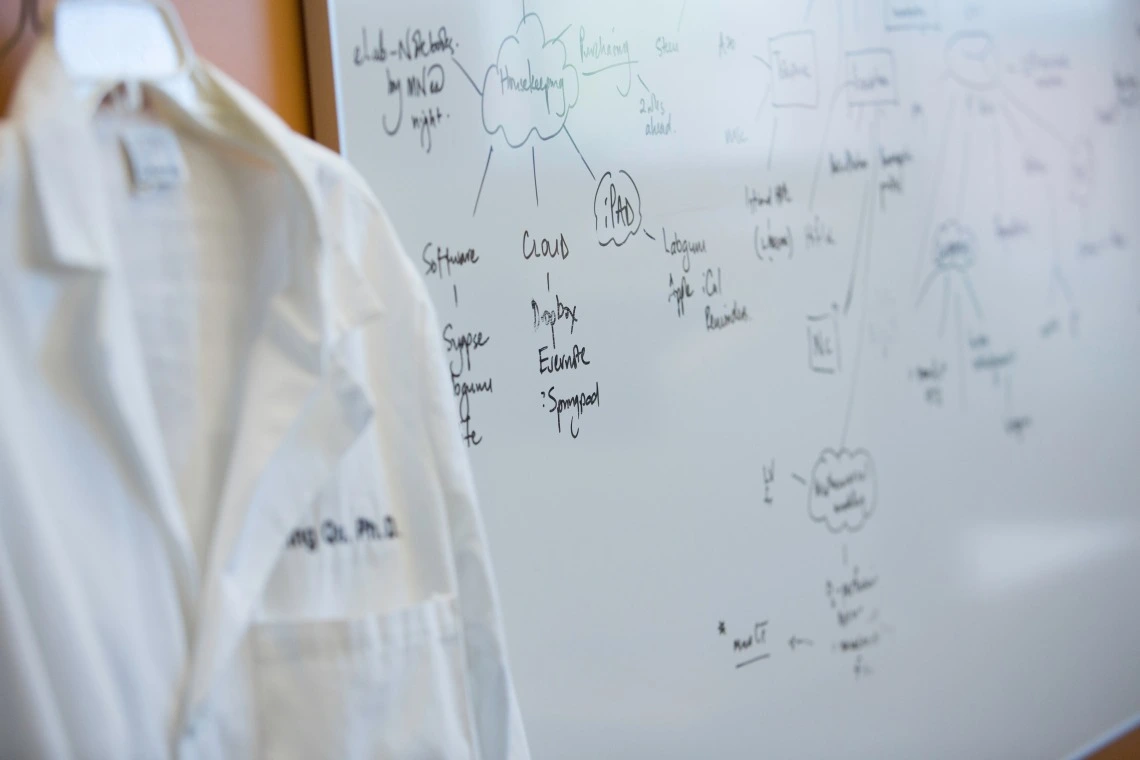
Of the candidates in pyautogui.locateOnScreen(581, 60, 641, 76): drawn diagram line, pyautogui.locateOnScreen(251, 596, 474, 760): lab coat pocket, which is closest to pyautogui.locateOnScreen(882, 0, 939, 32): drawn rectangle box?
pyautogui.locateOnScreen(581, 60, 641, 76): drawn diagram line

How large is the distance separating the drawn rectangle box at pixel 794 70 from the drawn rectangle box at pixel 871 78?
9cm

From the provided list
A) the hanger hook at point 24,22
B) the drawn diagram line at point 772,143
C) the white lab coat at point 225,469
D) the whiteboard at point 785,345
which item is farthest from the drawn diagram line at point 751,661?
the hanger hook at point 24,22

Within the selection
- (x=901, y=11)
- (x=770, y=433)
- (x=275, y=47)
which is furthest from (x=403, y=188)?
(x=901, y=11)

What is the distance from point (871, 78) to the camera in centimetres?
163

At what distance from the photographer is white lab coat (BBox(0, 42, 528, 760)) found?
781mm

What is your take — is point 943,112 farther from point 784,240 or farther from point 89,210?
point 89,210

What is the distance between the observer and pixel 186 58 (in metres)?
0.88

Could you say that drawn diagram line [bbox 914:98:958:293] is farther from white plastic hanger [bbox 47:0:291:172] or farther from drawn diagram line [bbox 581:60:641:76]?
white plastic hanger [bbox 47:0:291:172]

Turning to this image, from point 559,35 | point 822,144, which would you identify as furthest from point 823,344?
point 559,35

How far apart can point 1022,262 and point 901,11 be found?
53 centimetres

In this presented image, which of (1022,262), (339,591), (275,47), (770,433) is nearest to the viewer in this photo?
(339,591)

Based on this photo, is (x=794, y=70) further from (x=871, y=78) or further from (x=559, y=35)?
(x=559, y=35)

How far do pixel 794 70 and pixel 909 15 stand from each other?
0.31 m

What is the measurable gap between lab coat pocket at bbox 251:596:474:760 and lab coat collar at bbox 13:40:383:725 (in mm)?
76
